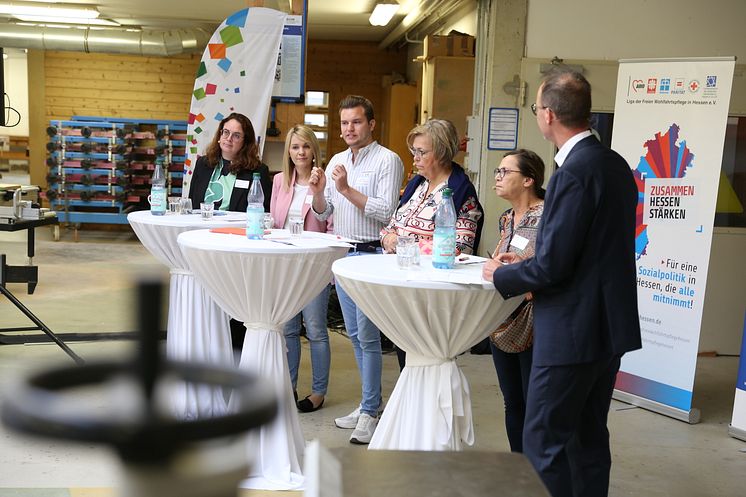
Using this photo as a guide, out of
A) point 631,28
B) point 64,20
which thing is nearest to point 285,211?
point 631,28

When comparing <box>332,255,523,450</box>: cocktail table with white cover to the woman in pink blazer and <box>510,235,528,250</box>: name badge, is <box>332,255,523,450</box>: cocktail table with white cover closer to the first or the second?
<box>510,235,528,250</box>: name badge

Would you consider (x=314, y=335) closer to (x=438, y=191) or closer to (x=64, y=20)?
(x=438, y=191)

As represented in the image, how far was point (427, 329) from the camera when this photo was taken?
2803mm

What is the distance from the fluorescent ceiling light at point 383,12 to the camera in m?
9.15

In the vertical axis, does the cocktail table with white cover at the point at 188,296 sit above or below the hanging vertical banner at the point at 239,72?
below

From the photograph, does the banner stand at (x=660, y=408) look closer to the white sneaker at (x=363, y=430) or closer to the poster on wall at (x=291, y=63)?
the white sneaker at (x=363, y=430)

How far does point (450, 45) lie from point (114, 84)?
7.49m

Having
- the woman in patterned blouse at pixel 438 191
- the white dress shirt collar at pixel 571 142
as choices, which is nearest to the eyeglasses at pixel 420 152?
the woman in patterned blouse at pixel 438 191

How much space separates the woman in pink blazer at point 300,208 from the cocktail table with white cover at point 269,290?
0.69m

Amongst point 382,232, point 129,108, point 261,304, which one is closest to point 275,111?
point 382,232

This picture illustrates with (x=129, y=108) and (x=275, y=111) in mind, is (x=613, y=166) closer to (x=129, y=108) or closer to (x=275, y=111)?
(x=275, y=111)

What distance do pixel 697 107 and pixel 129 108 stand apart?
10.8 meters

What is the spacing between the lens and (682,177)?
14.8 feet

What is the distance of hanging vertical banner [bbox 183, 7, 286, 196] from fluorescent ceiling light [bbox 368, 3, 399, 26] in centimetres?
310
